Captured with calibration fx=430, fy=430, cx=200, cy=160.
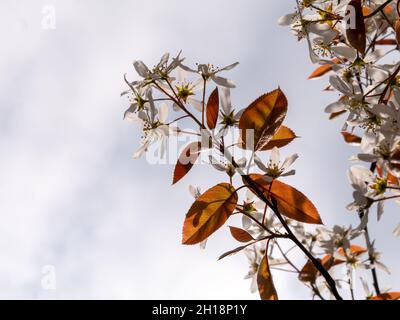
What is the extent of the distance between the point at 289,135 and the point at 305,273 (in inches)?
19.1

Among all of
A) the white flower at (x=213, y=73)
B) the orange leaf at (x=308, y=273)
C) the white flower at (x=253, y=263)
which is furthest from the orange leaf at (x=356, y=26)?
the white flower at (x=253, y=263)

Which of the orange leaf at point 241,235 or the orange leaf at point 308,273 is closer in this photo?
the orange leaf at point 241,235

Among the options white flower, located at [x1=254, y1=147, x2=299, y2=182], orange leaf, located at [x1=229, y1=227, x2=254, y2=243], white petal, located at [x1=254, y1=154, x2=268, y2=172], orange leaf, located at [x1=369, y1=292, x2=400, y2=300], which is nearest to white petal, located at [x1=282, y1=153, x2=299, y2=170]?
white flower, located at [x1=254, y1=147, x2=299, y2=182]

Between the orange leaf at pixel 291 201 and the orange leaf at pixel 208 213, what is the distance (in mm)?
74

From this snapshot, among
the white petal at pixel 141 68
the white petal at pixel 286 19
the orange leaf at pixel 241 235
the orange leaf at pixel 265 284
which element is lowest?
the orange leaf at pixel 265 284

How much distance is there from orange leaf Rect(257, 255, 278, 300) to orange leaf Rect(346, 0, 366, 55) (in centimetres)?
58

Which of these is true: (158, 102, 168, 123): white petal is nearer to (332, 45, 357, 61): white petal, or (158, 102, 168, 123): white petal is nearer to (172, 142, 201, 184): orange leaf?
(172, 142, 201, 184): orange leaf

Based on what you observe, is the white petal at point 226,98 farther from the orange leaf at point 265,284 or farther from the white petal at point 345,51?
the orange leaf at point 265,284

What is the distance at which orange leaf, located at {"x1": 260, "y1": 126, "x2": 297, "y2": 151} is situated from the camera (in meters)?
1.06

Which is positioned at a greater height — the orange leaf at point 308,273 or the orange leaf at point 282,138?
the orange leaf at point 282,138

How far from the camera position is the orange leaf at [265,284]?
108 centimetres

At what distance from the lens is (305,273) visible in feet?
4.29
